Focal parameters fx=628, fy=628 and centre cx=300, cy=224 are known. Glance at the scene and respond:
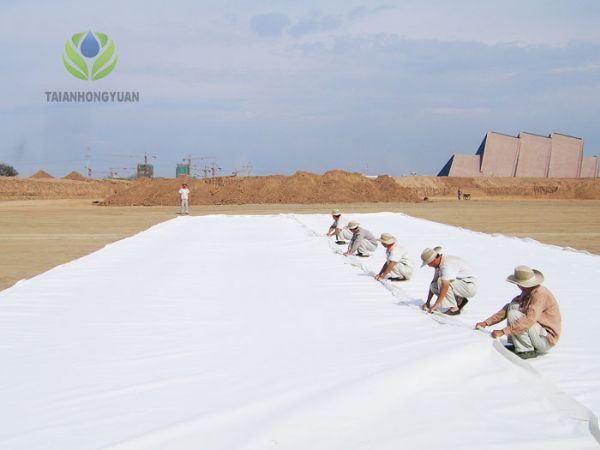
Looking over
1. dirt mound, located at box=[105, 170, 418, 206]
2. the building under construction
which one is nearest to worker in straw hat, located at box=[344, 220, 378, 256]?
dirt mound, located at box=[105, 170, 418, 206]

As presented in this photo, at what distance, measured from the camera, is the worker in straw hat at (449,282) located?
14.4ft

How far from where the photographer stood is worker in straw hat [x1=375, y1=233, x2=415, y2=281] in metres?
5.80

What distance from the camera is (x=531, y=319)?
3338 mm

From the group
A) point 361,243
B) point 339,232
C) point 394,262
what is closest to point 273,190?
point 339,232

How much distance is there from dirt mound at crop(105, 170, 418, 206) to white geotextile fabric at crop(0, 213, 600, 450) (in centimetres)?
2437

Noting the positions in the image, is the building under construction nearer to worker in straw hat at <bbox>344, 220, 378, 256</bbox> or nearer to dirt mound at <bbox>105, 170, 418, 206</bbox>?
dirt mound at <bbox>105, 170, 418, 206</bbox>

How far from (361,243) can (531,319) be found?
465 centimetres

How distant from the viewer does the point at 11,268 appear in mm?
7816

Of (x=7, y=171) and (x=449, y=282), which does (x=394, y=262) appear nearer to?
(x=449, y=282)

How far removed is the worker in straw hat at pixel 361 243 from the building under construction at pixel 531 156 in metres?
45.1

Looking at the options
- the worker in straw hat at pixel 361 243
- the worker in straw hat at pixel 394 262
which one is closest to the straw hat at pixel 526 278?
the worker in straw hat at pixel 394 262

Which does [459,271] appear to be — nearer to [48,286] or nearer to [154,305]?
[154,305]

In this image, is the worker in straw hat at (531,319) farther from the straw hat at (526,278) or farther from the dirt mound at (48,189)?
the dirt mound at (48,189)

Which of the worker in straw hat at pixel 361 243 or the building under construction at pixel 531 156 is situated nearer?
the worker in straw hat at pixel 361 243
